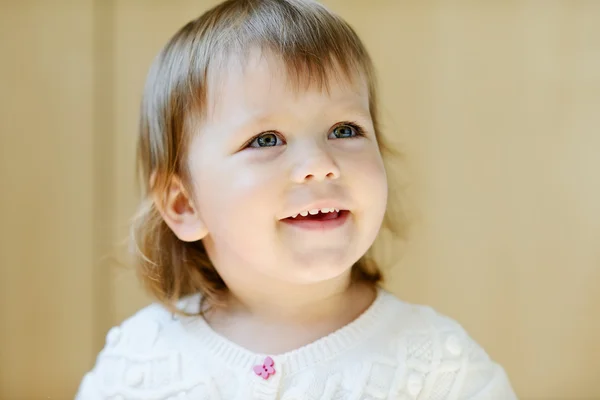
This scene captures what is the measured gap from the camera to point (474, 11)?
1.28 meters

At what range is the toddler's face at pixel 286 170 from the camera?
33.9 inches

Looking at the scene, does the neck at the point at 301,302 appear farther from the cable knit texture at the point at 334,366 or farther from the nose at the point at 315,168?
the nose at the point at 315,168

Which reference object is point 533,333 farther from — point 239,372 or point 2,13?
point 2,13

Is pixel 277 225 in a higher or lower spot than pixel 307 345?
higher

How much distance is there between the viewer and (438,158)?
1.30 m

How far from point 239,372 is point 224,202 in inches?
7.9

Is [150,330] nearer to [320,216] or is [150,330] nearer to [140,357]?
[140,357]

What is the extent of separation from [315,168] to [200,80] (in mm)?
185

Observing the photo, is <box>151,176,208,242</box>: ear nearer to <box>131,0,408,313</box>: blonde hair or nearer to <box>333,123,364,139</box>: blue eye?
<box>131,0,408,313</box>: blonde hair

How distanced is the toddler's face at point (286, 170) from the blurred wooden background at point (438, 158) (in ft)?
1.32

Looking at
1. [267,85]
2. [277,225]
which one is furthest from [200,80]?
[277,225]

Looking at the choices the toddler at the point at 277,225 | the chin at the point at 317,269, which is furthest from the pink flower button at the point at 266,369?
the chin at the point at 317,269

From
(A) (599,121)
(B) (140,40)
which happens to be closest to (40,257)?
(B) (140,40)

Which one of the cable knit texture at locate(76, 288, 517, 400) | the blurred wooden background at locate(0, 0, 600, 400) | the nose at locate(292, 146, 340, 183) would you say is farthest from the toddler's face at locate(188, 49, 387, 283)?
the blurred wooden background at locate(0, 0, 600, 400)
